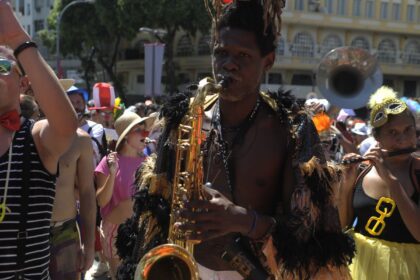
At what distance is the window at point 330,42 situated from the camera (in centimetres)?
4200

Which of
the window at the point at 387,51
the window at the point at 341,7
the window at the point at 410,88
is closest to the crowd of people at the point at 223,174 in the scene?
the window at the point at 341,7

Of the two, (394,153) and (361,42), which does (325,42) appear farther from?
(394,153)

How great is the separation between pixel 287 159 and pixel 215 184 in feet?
1.11

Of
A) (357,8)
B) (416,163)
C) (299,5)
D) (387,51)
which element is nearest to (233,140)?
(416,163)

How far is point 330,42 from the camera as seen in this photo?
1673 inches

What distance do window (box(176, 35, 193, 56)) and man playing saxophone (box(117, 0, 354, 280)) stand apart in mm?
39588

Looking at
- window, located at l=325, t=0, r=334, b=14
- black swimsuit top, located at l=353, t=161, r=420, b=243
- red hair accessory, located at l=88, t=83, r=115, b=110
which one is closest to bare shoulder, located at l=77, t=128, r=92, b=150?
black swimsuit top, located at l=353, t=161, r=420, b=243

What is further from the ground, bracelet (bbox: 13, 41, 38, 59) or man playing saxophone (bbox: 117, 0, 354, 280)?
bracelet (bbox: 13, 41, 38, 59)

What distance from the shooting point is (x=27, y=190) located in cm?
251

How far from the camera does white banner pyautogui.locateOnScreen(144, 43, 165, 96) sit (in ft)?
41.3

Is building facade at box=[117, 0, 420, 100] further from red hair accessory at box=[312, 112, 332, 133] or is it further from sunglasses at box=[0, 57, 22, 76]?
sunglasses at box=[0, 57, 22, 76]

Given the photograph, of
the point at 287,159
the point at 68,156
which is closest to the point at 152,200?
the point at 287,159

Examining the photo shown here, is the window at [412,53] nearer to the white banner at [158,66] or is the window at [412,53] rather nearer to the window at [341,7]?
the window at [341,7]

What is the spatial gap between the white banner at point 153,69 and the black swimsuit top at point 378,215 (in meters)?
9.43
